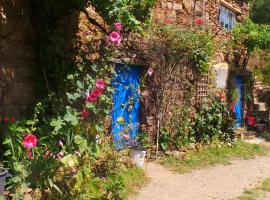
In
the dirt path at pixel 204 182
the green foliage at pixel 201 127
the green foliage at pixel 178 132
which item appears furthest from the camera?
the green foliage at pixel 201 127

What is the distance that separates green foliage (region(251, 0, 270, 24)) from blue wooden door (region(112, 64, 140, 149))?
53.2 ft

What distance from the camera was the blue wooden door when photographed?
25.1 ft

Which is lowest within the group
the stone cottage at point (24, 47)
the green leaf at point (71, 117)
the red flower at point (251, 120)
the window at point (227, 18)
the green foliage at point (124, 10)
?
the red flower at point (251, 120)

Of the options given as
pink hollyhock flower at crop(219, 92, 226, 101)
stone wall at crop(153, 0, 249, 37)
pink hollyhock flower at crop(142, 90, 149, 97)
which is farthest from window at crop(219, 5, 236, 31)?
pink hollyhock flower at crop(142, 90, 149, 97)

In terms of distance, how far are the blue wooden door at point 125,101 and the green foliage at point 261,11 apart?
53.2 ft

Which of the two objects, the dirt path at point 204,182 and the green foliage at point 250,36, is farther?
the green foliage at point 250,36

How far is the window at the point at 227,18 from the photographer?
12180 millimetres

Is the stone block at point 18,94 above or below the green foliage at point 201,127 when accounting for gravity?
above

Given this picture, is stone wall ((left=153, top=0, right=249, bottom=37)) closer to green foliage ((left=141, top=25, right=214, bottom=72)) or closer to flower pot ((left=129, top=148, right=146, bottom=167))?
green foliage ((left=141, top=25, right=214, bottom=72))

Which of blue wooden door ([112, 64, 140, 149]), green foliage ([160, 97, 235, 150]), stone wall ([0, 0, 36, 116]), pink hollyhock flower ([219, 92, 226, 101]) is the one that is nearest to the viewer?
stone wall ([0, 0, 36, 116])

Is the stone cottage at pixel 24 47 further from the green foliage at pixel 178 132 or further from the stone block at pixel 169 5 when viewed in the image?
the stone block at pixel 169 5

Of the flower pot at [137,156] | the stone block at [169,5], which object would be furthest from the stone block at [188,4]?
the flower pot at [137,156]

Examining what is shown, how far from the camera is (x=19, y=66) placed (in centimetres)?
613

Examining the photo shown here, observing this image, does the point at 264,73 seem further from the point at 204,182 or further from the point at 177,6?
the point at 204,182
